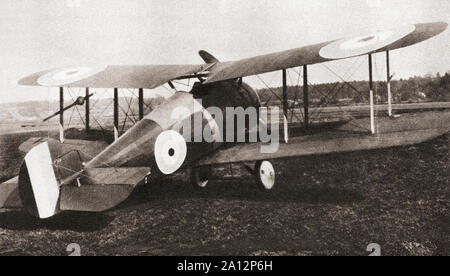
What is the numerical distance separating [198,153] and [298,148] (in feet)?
5.60

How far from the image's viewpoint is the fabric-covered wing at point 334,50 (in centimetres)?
573

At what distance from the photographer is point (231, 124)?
768 cm

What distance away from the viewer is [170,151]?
6.23 m

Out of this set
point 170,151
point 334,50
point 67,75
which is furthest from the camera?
point 67,75

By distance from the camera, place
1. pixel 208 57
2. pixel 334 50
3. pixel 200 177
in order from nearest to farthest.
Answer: pixel 334 50, pixel 200 177, pixel 208 57

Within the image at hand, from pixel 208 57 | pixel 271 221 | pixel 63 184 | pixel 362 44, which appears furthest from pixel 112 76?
pixel 362 44

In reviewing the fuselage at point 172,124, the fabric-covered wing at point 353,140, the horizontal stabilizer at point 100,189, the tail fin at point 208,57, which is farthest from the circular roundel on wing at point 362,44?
the horizontal stabilizer at point 100,189

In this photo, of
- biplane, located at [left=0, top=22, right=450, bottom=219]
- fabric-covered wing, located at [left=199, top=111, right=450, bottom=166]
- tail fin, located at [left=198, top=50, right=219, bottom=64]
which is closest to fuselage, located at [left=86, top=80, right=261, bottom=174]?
biplane, located at [left=0, top=22, right=450, bottom=219]

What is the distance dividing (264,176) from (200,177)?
4.26 feet

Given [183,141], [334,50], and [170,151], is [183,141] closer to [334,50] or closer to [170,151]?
[170,151]

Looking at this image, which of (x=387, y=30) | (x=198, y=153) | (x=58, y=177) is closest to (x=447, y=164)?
(x=387, y=30)

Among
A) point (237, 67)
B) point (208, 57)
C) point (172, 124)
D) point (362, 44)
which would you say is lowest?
point (172, 124)

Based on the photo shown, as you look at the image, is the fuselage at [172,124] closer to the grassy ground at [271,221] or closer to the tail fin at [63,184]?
the tail fin at [63,184]

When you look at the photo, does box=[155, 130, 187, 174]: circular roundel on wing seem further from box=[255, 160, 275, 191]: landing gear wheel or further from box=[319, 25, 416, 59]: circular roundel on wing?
box=[319, 25, 416, 59]: circular roundel on wing
